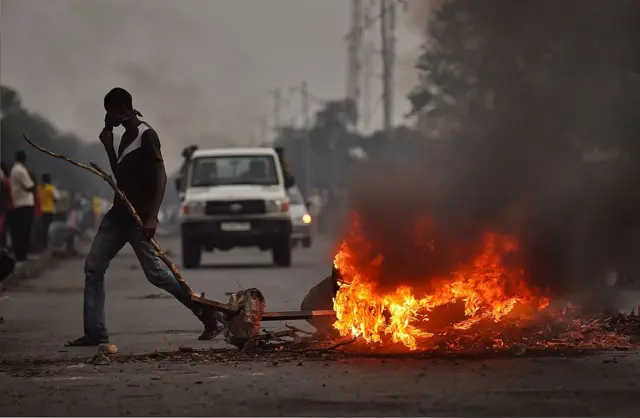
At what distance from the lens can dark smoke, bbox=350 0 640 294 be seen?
563 inches

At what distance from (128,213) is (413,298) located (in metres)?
2.37

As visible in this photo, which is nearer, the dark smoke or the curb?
the dark smoke

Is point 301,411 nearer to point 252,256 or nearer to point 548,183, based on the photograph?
point 548,183

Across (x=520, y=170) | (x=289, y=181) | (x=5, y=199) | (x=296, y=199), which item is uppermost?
(x=520, y=170)

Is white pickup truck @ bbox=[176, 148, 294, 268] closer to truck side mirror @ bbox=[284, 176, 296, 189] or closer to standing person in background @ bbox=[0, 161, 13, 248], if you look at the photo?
truck side mirror @ bbox=[284, 176, 296, 189]

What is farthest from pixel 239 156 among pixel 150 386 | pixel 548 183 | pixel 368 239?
pixel 150 386

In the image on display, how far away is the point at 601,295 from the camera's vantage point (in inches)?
550

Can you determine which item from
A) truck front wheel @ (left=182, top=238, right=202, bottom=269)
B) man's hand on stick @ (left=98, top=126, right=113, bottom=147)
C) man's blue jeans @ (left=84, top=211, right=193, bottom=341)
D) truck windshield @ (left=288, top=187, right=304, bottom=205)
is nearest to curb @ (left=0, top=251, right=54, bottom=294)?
truck front wheel @ (left=182, top=238, right=202, bottom=269)

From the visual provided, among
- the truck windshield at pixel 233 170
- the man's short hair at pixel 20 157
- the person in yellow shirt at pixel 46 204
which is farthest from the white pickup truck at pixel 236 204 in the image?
the person in yellow shirt at pixel 46 204

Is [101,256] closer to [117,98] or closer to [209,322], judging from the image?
[209,322]

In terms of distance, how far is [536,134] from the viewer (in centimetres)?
1530

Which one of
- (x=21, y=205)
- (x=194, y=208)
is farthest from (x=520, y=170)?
(x=21, y=205)

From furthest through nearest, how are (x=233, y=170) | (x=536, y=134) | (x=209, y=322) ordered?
(x=233, y=170), (x=536, y=134), (x=209, y=322)

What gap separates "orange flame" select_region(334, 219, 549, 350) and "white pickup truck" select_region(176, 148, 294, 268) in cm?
1499
